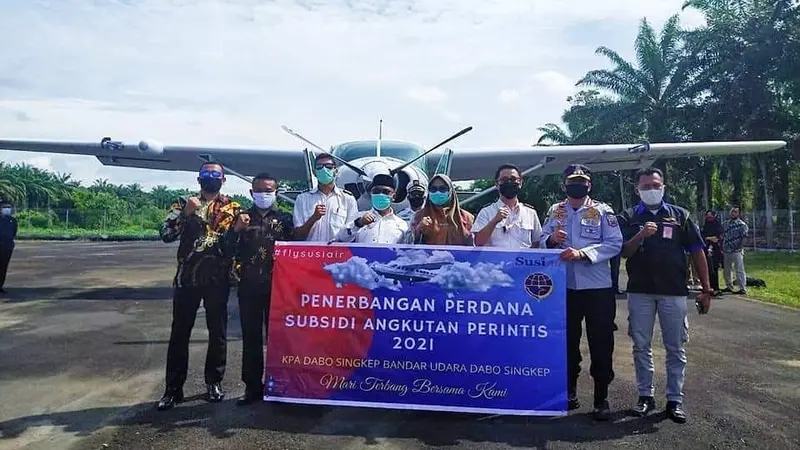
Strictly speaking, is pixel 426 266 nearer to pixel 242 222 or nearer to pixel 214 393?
pixel 242 222

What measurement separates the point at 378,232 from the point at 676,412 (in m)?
2.58

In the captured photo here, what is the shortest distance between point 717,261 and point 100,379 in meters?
11.5

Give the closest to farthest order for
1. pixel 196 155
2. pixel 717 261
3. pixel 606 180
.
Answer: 1. pixel 717 261
2. pixel 196 155
3. pixel 606 180

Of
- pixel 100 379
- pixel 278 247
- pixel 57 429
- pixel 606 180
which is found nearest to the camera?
pixel 57 429

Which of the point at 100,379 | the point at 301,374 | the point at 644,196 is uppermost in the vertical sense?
the point at 644,196

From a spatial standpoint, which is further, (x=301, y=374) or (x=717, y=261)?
(x=717, y=261)

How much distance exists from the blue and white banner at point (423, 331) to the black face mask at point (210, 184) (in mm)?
959

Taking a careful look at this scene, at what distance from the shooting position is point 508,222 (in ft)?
15.5

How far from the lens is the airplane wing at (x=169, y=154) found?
42.1ft

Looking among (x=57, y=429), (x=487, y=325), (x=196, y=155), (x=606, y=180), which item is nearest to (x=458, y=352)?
(x=487, y=325)

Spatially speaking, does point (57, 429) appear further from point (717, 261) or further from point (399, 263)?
point (717, 261)

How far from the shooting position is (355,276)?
4.45 m

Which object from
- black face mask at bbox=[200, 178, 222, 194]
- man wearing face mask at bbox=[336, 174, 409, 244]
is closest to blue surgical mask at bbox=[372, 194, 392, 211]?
man wearing face mask at bbox=[336, 174, 409, 244]

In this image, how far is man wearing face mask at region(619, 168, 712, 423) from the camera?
14.6ft
